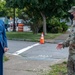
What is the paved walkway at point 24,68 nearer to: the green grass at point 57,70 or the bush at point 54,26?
the green grass at point 57,70

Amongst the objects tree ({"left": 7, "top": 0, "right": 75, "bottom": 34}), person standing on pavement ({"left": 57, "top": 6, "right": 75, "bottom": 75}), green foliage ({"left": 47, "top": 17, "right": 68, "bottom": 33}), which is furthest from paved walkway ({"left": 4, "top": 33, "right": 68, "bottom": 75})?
green foliage ({"left": 47, "top": 17, "right": 68, "bottom": 33})

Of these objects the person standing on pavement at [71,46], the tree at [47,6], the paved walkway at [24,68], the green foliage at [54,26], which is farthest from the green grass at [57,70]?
the green foliage at [54,26]

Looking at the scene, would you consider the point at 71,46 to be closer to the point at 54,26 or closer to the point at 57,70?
the point at 57,70

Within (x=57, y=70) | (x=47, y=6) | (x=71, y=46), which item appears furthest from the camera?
(x=47, y=6)

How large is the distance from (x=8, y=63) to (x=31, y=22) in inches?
713

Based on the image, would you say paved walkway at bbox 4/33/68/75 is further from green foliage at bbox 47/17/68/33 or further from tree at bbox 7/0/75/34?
green foliage at bbox 47/17/68/33

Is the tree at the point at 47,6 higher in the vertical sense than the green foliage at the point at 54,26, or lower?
higher

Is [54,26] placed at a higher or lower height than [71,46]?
lower

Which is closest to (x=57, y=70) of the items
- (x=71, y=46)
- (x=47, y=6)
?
(x=71, y=46)

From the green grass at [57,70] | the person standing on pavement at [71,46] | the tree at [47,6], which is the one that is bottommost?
the green grass at [57,70]

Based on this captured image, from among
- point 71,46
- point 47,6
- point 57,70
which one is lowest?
point 57,70

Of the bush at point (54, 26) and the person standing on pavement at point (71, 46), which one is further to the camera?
the bush at point (54, 26)

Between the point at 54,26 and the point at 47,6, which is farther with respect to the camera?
the point at 54,26

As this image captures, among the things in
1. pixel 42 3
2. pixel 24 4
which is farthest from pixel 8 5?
pixel 42 3
